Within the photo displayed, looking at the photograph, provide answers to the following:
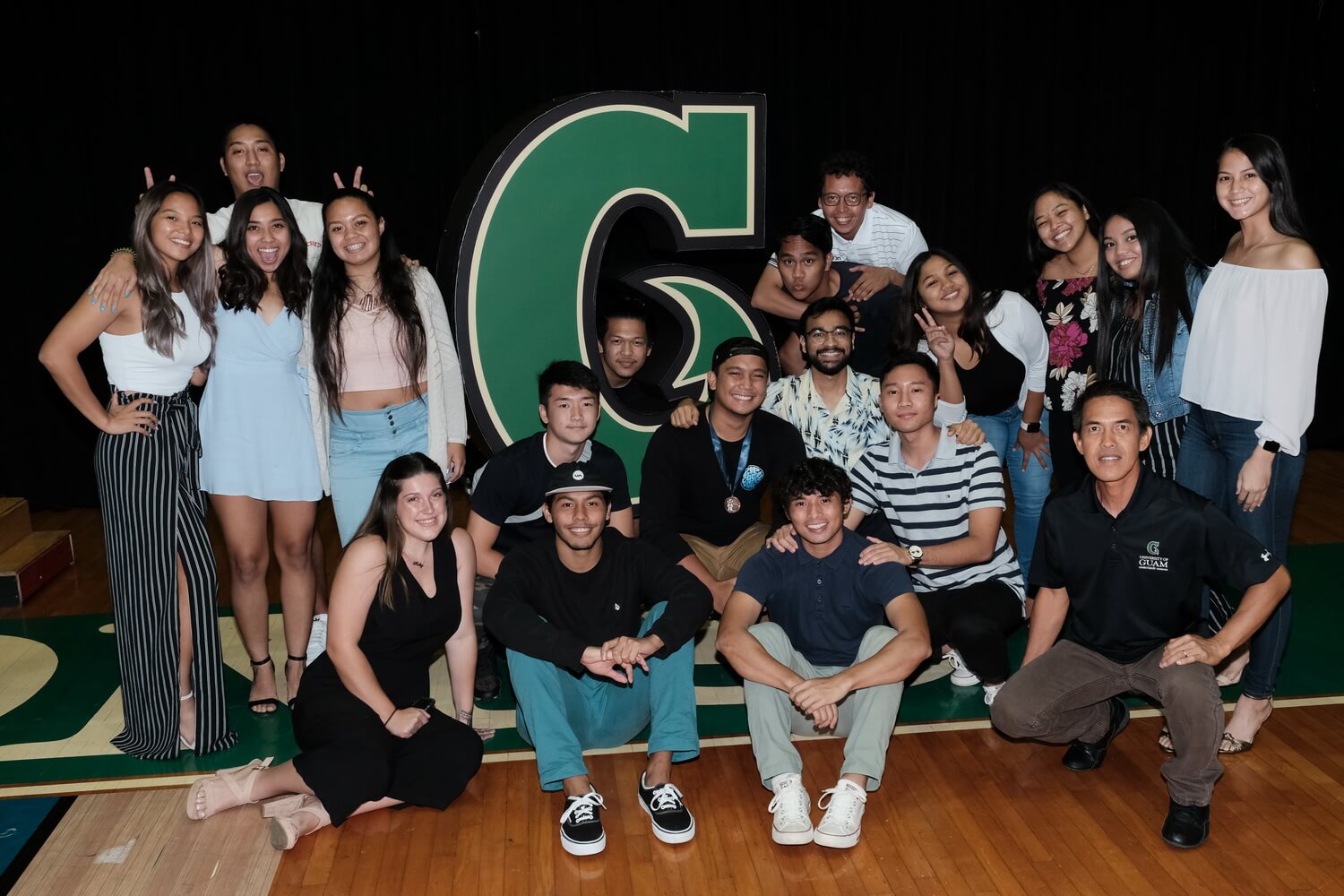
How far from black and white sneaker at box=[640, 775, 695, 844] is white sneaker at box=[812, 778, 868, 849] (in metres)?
0.34

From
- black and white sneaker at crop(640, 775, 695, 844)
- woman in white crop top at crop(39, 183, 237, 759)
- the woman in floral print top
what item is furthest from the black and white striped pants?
the woman in floral print top

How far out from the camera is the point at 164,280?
360cm

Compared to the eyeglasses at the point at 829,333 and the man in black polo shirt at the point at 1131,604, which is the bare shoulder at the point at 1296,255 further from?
the eyeglasses at the point at 829,333

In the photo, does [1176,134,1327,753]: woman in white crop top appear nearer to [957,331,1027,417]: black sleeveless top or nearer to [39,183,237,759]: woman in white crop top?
[957,331,1027,417]: black sleeveless top

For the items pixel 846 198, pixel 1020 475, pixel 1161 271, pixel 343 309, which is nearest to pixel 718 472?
pixel 1020 475

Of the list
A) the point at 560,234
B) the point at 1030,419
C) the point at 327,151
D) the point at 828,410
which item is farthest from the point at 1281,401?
the point at 327,151

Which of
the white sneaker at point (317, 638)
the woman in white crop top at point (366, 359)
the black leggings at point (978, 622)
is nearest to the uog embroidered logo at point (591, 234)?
the woman in white crop top at point (366, 359)

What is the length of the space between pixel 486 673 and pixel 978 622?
1711 millimetres

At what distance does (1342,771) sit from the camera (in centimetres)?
353

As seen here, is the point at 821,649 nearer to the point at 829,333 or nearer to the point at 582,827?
the point at 582,827

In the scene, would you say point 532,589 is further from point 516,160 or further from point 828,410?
point 516,160

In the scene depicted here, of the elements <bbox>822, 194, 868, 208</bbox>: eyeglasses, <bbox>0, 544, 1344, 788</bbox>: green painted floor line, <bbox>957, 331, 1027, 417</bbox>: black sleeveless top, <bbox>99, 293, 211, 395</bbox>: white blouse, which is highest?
<bbox>822, 194, 868, 208</bbox>: eyeglasses

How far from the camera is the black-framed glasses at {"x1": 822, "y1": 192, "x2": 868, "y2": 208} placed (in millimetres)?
4801

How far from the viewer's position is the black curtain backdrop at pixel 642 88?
636 centimetres
